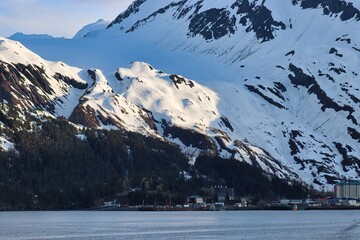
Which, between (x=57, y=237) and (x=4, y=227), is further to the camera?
(x=4, y=227)

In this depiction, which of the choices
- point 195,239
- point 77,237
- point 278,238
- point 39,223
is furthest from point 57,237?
point 39,223

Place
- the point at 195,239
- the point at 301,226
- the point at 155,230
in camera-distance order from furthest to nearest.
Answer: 1. the point at 301,226
2. the point at 155,230
3. the point at 195,239

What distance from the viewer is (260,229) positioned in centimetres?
17800

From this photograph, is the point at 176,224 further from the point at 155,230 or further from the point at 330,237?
the point at 330,237

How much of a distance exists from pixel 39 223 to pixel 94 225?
1218 cm

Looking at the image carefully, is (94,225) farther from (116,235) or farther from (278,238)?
(278,238)

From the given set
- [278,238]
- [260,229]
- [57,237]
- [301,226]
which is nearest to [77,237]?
[57,237]

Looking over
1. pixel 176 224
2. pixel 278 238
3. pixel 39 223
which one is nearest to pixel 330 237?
pixel 278 238

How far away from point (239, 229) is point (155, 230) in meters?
14.1

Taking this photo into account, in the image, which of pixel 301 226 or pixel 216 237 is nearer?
pixel 216 237

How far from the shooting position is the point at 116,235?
15662cm

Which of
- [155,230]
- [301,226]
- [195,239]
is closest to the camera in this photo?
[195,239]

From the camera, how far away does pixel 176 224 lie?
195 m

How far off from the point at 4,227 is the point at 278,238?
50.6 metres
